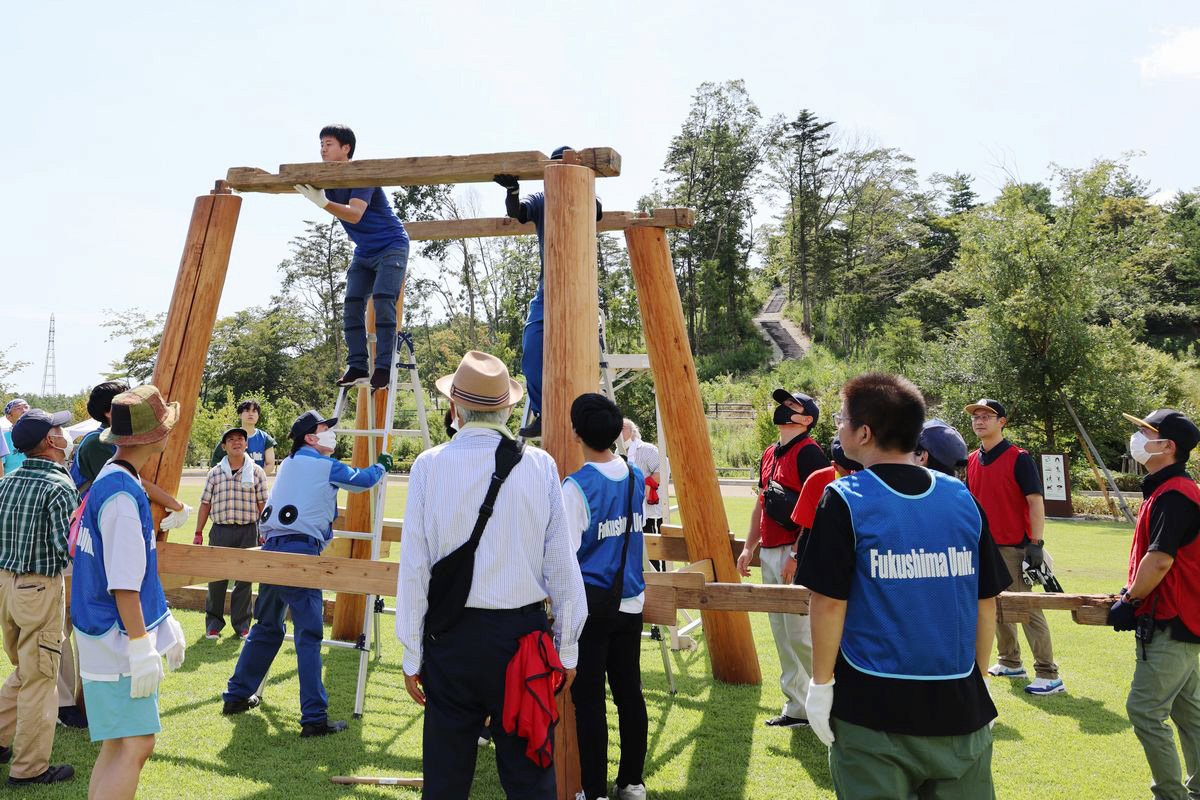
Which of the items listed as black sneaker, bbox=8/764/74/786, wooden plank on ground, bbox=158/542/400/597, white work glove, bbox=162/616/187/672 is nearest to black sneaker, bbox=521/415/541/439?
wooden plank on ground, bbox=158/542/400/597

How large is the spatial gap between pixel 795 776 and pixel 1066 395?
20.4 meters

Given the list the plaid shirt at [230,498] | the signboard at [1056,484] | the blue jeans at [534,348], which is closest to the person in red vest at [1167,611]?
Result: the blue jeans at [534,348]

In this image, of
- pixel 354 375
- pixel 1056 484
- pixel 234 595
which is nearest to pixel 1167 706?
pixel 354 375

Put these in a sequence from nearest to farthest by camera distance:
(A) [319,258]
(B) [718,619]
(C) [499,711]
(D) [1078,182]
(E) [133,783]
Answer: (C) [499,711], (E) [133,783], (B) [718,619], (D) [1078,182], (A) [319,258]

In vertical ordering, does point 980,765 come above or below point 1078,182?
below

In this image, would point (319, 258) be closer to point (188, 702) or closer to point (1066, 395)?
point (1066, 395)

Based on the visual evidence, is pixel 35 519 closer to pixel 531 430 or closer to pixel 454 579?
pixel 531 430

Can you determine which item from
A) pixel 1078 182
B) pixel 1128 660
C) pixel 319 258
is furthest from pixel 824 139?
pixel 1128 660

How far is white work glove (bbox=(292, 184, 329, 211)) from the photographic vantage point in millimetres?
4824

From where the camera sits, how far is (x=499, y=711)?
289 centimetres

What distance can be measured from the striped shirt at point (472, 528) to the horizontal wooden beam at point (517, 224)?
2991mm

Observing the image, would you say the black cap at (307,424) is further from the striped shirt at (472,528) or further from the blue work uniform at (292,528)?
the striped shirt at (472,528)

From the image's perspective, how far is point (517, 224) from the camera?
657 centimetres

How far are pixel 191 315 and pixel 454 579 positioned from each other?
303 centimetres
